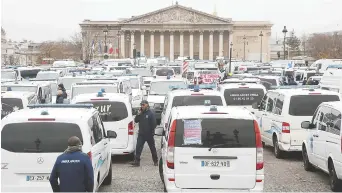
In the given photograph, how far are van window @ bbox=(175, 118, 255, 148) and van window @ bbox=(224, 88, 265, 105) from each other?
1052 cm

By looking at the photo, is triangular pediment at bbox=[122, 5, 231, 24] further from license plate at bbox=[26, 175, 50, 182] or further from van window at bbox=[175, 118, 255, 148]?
license plate at bbox=[26, 175, 50, 182]

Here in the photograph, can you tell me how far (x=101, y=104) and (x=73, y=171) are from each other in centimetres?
754

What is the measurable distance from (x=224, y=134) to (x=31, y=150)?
115 inches

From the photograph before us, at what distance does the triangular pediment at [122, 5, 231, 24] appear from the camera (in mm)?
144875

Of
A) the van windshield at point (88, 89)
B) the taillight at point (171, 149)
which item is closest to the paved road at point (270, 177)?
the taillight at point (171, 149)

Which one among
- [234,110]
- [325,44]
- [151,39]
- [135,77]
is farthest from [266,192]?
[151,39]

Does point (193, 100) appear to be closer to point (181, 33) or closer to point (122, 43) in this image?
point (181, 33)

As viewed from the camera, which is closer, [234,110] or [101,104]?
[234,110]

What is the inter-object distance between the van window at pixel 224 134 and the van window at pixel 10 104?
1028 centimetres

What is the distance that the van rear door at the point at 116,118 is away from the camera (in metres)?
15.7

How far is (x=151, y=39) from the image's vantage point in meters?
148

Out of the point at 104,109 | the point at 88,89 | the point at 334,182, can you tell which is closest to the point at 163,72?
the point at 88,89

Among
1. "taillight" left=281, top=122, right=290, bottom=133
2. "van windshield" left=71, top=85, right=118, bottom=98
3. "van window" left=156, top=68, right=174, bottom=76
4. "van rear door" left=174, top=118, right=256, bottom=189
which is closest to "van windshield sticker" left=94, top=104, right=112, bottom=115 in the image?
"taillight" left=281, top=122, right=290, bottom=133

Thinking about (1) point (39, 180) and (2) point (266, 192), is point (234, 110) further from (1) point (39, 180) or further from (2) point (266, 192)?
(1) point (39, 180)
